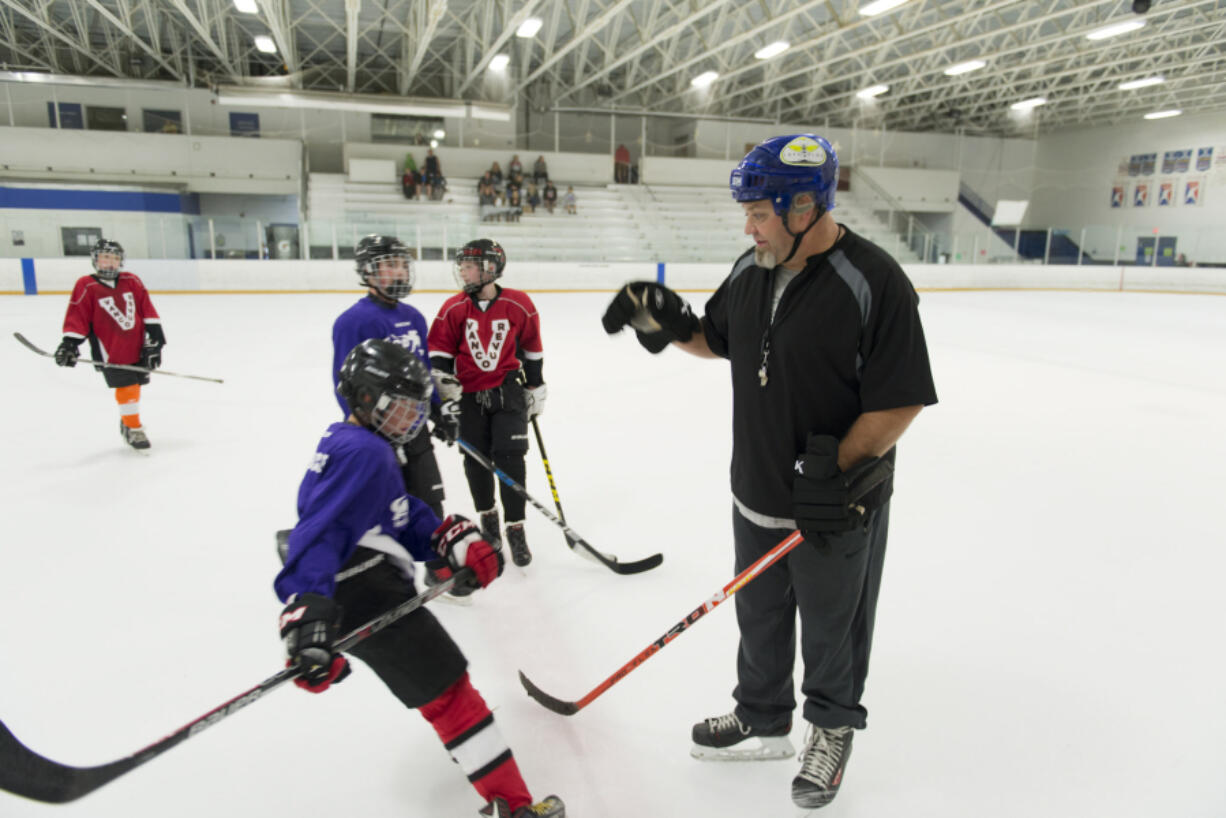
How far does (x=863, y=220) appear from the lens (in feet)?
66.2

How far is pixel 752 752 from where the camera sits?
1781mm

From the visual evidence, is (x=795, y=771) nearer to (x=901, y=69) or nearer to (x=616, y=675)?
(x=616, y=675)

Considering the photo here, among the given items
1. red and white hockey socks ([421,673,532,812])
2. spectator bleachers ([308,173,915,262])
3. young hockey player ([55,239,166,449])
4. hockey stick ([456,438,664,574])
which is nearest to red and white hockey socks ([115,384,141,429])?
young hockey player ([55,239,166,449])

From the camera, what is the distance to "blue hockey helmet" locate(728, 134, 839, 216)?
1.42 meters

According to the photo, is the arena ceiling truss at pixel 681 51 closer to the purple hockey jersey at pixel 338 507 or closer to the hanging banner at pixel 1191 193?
the hanging banner at pixel 1191 193

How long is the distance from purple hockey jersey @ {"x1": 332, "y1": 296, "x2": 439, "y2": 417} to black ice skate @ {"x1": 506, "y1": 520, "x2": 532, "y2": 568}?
605 millimetres

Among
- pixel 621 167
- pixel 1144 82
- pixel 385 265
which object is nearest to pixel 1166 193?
pixel 1144 82

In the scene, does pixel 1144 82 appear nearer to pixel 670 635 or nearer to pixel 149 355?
pixel 149 355

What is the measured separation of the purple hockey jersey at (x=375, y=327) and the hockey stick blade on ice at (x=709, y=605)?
111 centimetres

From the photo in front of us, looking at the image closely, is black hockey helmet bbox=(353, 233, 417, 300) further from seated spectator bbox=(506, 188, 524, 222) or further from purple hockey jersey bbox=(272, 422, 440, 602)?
seated spectator bbox=(506, 188, 524, 222)

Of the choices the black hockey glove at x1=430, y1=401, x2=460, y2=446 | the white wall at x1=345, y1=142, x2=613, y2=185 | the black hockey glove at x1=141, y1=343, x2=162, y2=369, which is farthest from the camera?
the white wall at x1=345, y1=142, x2=613, y2=185

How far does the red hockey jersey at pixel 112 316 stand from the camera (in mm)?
4125

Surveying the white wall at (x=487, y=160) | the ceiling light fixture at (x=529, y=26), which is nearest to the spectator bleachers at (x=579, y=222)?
the white wall at (x=487, y=160)

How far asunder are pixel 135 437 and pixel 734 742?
380cm
